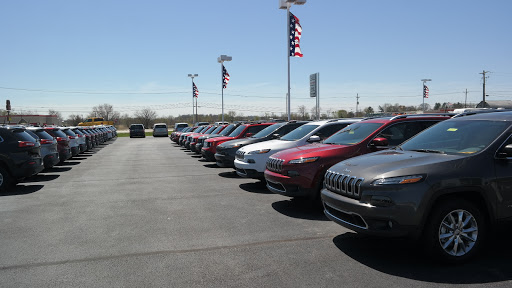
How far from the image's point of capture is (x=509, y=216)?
A: 14.6 ft

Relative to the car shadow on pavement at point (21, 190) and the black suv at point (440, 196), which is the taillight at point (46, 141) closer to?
the car shadow on pavement at point (21, 190)

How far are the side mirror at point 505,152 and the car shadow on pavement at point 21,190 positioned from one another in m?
9.61

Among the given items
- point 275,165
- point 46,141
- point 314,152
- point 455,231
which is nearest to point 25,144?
point 46,141

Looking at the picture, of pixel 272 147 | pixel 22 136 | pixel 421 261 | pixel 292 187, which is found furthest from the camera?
pixel 22 136

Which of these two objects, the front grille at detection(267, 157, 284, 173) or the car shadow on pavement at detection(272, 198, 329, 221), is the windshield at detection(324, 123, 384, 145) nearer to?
the front grille at detection(267, 157, 284, 173)

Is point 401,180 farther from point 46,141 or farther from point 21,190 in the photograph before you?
point 46,141

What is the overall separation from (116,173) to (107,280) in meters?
9.41

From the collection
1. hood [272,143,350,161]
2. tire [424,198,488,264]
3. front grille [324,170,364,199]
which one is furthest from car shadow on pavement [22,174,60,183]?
tire [424,198,488,264]

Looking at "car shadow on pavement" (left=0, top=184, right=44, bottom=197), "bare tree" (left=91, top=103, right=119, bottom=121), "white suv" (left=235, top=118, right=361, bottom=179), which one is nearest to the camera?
"white suv" (left=235, top=118, right=361, bottom=179)

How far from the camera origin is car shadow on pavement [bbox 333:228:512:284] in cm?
404

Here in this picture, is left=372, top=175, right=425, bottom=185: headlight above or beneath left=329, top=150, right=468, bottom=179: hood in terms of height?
beneath

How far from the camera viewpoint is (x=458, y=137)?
16.5 ft

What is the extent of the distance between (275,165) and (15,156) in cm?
691

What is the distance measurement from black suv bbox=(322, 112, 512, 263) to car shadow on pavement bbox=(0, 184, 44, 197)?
Answer: 26.8 ft
